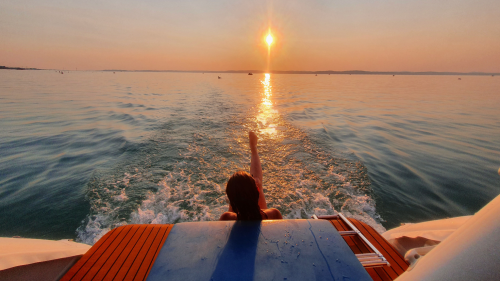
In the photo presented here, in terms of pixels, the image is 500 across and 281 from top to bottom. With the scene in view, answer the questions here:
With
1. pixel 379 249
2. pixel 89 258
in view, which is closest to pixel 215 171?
pixel 89 258

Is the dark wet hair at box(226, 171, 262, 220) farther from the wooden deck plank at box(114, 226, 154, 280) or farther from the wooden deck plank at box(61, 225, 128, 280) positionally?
the wooden deck plank at box(61, 225, 128, 280)

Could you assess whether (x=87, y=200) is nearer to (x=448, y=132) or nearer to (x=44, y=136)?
(x=44, y=136)

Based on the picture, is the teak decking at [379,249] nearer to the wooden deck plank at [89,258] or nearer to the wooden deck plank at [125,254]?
the wooden deck plank at [125,254]

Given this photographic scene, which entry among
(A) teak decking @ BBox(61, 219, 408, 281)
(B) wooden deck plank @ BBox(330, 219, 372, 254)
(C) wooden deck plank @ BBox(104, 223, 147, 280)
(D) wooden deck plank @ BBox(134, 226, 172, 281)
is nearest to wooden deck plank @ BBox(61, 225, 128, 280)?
(A) teak decking @ BBox(61, 219, 408, 281)

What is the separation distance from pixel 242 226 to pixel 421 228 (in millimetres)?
3803

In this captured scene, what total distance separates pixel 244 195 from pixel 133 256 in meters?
1.52

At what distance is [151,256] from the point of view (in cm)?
248

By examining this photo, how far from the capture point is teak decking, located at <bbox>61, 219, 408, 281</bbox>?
228 cm

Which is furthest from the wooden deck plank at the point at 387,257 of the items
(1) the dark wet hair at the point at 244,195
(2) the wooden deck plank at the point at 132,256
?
(2) the wooden deck plank at the point at 132,256

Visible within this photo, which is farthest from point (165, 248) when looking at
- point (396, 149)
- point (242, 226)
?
point (396, 149)

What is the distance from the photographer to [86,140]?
31.7 ft

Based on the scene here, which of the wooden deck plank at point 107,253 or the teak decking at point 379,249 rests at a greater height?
the wooden deck plank at point 107,253

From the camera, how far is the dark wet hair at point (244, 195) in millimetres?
2672

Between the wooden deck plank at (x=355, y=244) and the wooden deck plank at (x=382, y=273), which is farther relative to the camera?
the wooden deck plank at (x=355, y=244)
